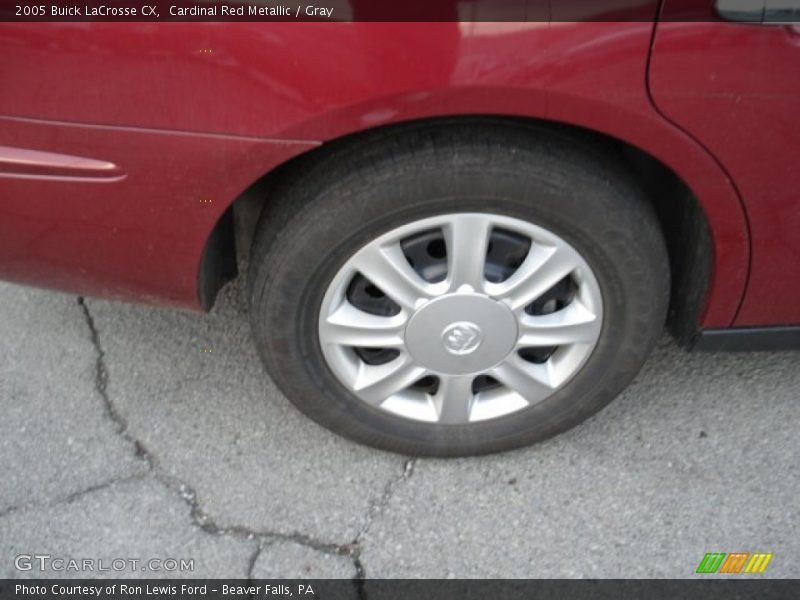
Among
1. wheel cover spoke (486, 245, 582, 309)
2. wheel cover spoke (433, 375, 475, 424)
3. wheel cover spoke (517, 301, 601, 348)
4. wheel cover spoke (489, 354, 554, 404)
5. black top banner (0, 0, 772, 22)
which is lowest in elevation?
wheel cover spoke (433, 375, 475, 424)

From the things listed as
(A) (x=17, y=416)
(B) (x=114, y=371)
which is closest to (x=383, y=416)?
(B) (x=114, y=371)

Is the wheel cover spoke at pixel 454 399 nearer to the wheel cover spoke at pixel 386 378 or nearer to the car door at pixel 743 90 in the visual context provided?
the wheel cover spoke at pixel 386 378

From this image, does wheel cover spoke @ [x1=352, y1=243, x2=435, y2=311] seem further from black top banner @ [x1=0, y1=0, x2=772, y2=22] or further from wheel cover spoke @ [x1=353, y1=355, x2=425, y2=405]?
black top banner @ [x1=0, y1=0, x2=772, y2=22]

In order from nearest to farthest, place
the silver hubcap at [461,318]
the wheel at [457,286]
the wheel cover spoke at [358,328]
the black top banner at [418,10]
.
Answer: the black top banner at [418,10] → the wheel at [457,286] → the silver hubcap at [461,318] → the wheel cover spoke at [358,328]

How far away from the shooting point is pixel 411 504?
2.19 metres

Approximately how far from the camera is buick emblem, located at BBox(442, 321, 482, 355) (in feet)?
6.52

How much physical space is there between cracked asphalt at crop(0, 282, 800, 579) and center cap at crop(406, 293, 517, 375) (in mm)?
368

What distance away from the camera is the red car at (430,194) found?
1.59 metres

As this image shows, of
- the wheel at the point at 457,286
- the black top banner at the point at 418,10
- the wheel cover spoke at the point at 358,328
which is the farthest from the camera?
the wheel cover spoke at the point at 358,328

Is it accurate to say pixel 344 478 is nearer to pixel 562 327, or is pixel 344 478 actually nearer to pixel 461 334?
pixel 461 334

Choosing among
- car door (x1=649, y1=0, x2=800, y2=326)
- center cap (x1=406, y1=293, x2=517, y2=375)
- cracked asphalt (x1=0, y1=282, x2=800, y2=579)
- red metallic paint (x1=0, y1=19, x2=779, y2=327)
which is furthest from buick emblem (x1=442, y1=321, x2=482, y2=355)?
car door (x1=649, y1=0, x2=800, y2=326)

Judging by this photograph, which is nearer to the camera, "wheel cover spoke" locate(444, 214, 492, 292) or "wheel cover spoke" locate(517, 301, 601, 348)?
"wheel cover spoke" locate(444, 214, 492, 292)

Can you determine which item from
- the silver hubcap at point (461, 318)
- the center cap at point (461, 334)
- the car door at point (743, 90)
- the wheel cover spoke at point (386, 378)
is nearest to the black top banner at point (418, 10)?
the car door at point (743, 90)

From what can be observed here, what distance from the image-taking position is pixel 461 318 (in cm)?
197
